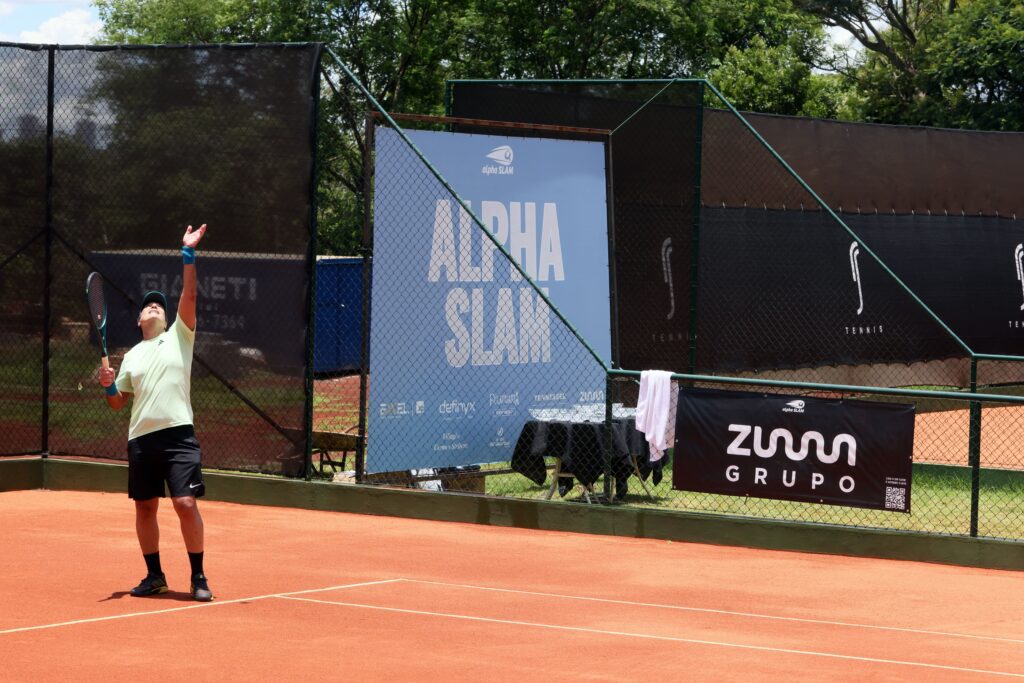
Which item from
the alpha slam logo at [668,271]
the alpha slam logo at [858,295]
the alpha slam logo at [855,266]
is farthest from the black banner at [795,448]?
the alpha slam logo at [855,266]

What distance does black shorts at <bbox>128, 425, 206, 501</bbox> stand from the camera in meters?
8.90

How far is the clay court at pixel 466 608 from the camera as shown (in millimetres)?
7488

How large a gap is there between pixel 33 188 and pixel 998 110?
26938 mm

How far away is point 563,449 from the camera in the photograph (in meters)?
13.0

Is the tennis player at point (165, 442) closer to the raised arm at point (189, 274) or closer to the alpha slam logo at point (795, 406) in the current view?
the raised arm at point (189, 274)

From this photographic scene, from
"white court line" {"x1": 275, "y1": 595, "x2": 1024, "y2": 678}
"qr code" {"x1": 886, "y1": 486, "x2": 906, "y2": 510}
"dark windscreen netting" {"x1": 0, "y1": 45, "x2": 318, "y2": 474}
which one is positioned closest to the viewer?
"white court line" {"x1": 275, "y1": 595, "x2": 1024, "y2": 678}

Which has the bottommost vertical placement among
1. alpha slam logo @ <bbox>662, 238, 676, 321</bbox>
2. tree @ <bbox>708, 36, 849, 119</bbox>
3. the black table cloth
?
the black table cloth

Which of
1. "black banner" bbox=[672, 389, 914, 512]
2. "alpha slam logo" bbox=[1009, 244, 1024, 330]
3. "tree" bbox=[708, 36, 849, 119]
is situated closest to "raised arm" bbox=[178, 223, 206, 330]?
"black banner" bbox=[672, 389, 914, 512]

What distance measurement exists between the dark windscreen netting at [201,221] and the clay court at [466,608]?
1.15 m

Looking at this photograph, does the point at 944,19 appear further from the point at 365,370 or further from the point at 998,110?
the point at 365,370

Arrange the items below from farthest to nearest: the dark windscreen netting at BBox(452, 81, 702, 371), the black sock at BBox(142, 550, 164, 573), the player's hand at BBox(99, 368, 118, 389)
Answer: the dark windscreen netting at BBox(452, 81, 702, 371) → the black sock at BBox(142, 550, 164, 573) → the player's hand at BBox(99, 368, 118, 389)

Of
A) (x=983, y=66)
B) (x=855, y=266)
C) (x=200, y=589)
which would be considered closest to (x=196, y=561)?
(x=200, y=589)

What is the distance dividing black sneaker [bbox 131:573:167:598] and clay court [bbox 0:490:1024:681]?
7cm

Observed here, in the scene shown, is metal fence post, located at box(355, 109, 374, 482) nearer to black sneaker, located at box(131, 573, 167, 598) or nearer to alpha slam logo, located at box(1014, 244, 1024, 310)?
black sneaker, located at box(131, 573, 167, 598)
